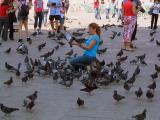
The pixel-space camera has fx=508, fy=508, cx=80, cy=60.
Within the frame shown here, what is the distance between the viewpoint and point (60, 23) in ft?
69.1

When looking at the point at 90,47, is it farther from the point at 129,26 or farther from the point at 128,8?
the point at 129,26

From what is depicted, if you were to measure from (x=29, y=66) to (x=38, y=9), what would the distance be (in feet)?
32.2

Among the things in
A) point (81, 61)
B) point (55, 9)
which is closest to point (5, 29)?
point (55, 9)

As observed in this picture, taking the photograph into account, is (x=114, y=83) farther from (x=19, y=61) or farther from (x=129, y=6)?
(x=129, y=6)

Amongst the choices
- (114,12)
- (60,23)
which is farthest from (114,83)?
(114,12)

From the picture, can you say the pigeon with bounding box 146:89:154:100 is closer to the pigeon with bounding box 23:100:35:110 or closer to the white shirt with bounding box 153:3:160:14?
the pigeon with bounding box 23:100:35:110

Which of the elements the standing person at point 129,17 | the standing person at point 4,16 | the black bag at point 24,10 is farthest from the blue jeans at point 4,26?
the standing person at point 129,17

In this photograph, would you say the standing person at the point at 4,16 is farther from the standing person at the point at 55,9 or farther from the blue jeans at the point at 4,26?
the standing person at the point at 55,9

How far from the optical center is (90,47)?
398 inches

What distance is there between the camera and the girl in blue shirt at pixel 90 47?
32.9ft

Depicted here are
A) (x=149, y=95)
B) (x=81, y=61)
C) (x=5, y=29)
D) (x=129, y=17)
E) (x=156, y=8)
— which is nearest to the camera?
(x=149, y=95)

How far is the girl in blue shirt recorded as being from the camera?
1004 centimetres

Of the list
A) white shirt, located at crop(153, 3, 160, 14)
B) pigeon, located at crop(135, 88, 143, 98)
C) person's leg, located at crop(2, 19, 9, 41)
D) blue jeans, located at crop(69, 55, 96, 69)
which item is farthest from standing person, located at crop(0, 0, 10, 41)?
pigeon, located at crop(135, 88, 143, 98)

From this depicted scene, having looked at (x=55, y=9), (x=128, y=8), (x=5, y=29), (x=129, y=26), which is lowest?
(x=5, y=29)
